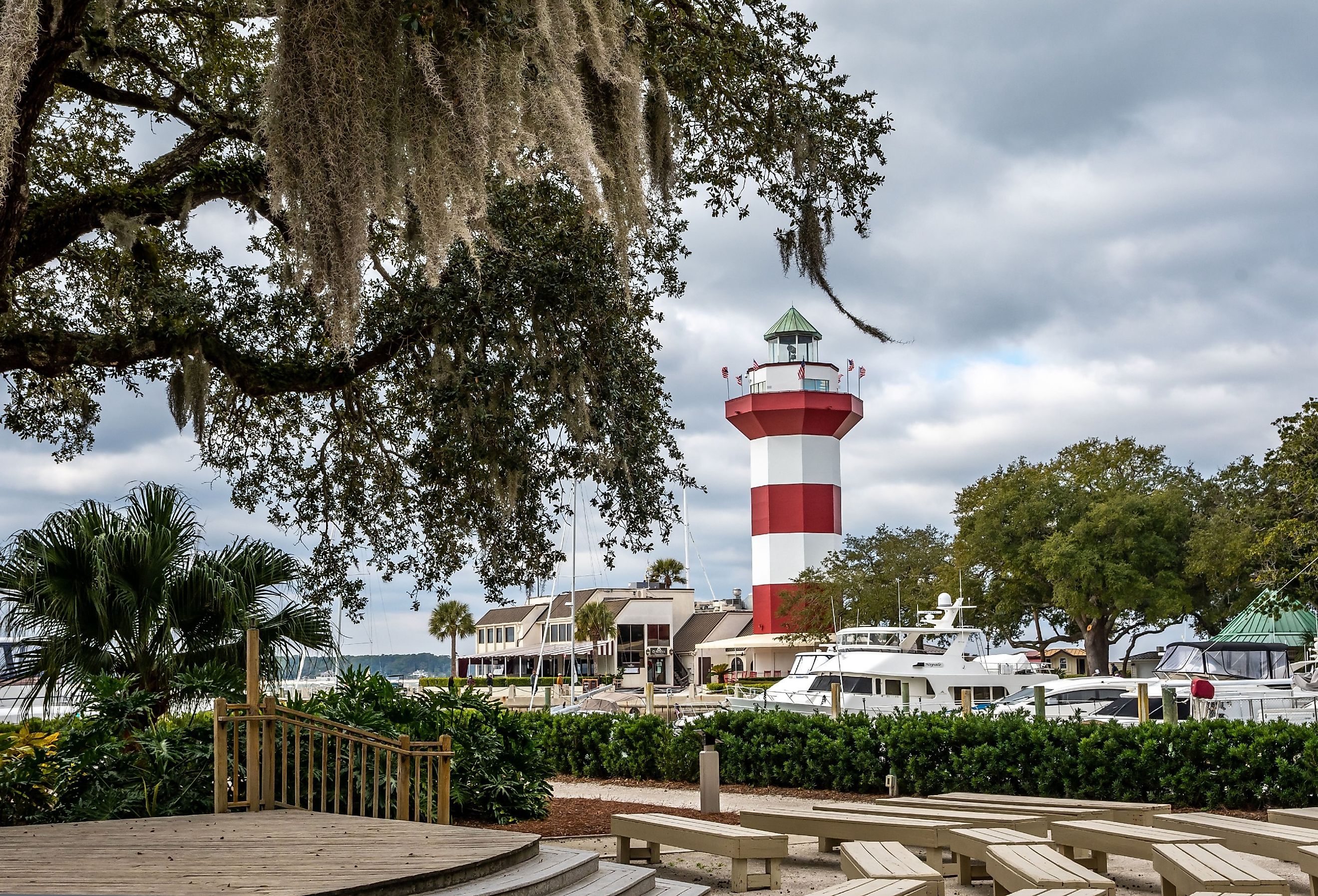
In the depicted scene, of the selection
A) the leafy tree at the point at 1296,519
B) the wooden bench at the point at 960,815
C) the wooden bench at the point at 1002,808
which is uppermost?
the leafy tree at the point at 1296,519

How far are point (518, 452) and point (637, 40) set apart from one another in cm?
335

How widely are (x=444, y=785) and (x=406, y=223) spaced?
13.6ft

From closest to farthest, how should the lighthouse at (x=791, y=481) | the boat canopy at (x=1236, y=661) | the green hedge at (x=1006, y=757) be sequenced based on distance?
the green hedge at (x=1006, y=757) → the boat canopy at (x=1236, y=661) → the lighthouse at (x=791, y=481)

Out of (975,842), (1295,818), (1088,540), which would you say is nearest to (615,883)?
(975,842)

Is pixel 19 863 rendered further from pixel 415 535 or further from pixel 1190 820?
pixel 1190 820

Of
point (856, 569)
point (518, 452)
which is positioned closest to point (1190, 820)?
point (518, 452)

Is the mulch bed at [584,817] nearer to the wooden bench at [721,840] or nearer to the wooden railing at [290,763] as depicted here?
the wooden bench at [721,840]

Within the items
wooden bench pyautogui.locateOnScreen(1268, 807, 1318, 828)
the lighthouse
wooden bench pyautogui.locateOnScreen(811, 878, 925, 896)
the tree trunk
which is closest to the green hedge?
wooden bench pyautogui.locateOnScreen(1268, 807, 1318, 828)

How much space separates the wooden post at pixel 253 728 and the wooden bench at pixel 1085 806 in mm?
5711

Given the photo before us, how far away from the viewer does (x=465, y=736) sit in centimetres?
1144

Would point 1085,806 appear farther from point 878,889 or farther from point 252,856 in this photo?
point 252,856

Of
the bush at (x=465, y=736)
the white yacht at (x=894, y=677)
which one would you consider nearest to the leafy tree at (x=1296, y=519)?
the white yacht at (x=894, y=677)

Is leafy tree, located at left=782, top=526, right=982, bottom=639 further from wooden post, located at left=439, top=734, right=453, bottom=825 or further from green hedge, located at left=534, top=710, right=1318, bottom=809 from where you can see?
wooden post, located at left=439, top=734, right=453, bottom=825

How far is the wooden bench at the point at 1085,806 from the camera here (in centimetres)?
940
